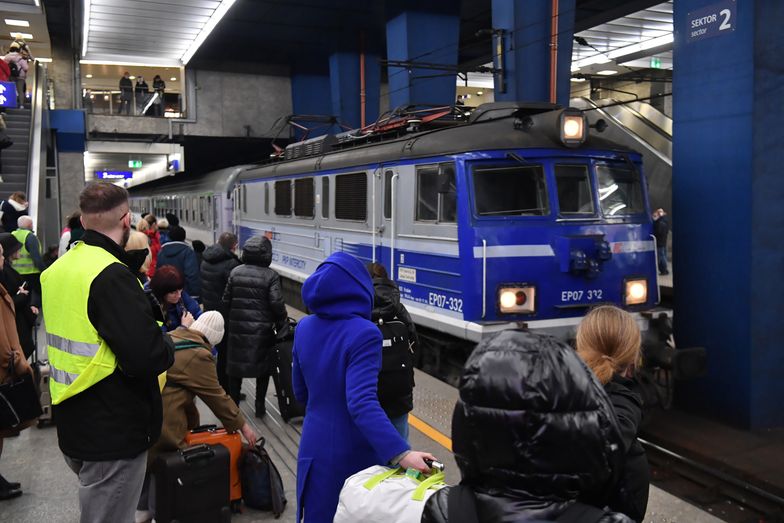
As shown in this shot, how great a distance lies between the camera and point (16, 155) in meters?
15.9

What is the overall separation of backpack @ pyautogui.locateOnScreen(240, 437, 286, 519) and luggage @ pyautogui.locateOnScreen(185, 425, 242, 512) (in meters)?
0.04

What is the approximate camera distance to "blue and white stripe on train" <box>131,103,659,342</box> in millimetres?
7414

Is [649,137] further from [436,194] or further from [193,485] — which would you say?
[193,485]

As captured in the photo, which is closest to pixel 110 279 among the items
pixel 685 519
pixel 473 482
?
pixel 473 482

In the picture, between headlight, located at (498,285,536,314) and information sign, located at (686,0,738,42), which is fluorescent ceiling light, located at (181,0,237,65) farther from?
headlight, located at (498,285,536,314)

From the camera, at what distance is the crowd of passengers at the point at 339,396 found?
149 centimetres

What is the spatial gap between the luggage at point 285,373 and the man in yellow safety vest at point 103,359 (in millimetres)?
2921

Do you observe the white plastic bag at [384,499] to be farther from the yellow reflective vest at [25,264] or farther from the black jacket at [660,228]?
the black jacket at [660,228]

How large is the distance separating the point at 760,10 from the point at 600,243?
261 cm

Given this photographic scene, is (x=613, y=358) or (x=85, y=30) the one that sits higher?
(x=85, y=30)

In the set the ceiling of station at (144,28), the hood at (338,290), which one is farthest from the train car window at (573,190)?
the ceiling of station at (144,28)

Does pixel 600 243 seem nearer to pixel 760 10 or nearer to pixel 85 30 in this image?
pixel 760 10

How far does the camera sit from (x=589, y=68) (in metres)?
31.4

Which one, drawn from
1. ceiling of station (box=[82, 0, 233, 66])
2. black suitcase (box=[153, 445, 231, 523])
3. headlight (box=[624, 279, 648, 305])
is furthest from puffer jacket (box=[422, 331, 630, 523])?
ceiling of station (box=[82, 0, 233, 66])
